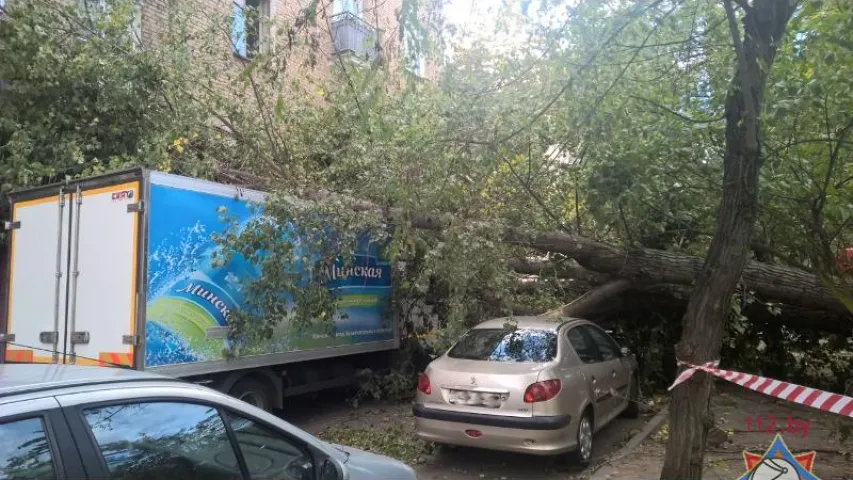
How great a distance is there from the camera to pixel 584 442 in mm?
6652

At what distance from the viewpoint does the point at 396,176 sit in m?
7.86

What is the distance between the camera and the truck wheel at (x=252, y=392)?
7.38 metres

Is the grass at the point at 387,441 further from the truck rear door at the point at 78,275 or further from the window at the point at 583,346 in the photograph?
the truck rear door at the point at 78,275

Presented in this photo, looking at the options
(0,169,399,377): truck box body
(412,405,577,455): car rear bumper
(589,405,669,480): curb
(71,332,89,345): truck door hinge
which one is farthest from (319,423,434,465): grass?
(71,332,89,345): truck door hinge

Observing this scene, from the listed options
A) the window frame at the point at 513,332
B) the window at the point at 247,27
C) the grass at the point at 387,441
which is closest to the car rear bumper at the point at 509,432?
the window frame at the point at 513,332

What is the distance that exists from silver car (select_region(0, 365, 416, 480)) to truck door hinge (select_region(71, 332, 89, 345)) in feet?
13.0

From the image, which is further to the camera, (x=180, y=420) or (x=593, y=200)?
(x=593, y=200)

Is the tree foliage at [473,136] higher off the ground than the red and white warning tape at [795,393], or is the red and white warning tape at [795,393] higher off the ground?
the tree foliage at [473,136]

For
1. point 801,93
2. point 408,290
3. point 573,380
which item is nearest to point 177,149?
point 408,290

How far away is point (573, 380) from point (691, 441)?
5.30 ft

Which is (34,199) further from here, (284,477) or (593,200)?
(593,200)

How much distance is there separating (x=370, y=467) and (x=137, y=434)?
126 centimetres

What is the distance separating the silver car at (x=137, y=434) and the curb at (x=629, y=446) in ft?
12.8

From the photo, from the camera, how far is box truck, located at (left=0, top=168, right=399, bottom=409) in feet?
20.3
